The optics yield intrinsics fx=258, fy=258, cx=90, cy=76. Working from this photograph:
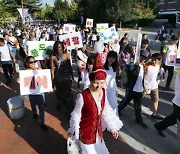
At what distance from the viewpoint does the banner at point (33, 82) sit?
17.6 ft

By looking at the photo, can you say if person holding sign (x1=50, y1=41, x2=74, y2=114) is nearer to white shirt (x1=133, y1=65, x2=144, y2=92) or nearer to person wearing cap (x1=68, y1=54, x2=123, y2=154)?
white shirt (x1=133, y1=65, x2=144, y2=92)

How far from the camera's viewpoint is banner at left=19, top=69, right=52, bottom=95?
17.6 feet

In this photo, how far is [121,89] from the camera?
864cm

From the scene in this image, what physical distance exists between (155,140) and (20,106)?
326 cm

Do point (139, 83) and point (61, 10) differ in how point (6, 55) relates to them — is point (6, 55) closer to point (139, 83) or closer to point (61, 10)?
point (139, 83)

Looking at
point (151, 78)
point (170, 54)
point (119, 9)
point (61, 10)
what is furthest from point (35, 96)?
point (61, 10)

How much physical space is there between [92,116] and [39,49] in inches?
168

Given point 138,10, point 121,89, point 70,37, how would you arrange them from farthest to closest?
point 138,10
point 121,89
point 70,37

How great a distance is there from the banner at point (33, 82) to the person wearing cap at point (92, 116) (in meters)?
2.09

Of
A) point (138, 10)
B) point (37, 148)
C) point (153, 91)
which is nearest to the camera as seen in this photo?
point (37, 148)

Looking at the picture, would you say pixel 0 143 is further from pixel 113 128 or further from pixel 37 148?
pixel 113 128

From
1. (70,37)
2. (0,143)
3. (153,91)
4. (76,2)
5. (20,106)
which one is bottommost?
(0,143)

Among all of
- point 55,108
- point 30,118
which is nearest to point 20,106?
point 30,118

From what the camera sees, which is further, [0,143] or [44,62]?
[44,62]
